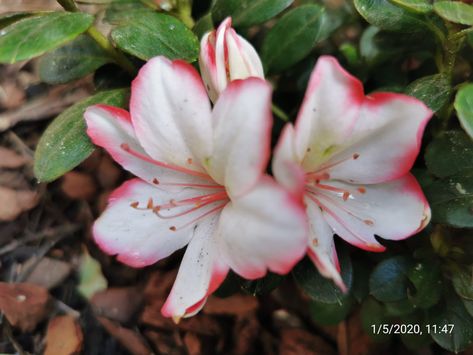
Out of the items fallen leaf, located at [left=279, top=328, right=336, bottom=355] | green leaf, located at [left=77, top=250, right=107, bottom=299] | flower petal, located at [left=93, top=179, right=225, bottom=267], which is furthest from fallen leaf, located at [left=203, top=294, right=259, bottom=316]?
flower petal, located at [left=93, top=179, right=225, bottom=267]

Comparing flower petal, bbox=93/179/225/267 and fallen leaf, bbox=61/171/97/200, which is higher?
flower petal, bbox=93/179/225/267

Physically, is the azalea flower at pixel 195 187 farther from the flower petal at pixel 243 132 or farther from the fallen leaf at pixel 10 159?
the fallen leaf at pixel 10 159

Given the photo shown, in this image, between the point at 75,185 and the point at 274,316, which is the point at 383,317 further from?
the point at 75,185

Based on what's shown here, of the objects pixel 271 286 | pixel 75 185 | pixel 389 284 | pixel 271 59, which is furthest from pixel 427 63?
pixel 75 185

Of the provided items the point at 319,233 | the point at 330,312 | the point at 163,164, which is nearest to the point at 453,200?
the point at 319,233

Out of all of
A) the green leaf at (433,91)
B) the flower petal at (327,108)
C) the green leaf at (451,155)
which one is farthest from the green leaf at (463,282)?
the flower petal at (327,108)

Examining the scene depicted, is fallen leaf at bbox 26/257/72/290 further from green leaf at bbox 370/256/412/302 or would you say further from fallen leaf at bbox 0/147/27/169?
green leaf at bbox 370/256/412/302
